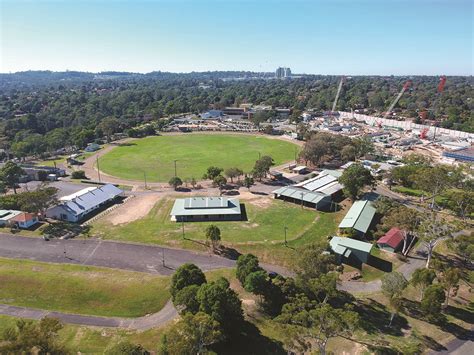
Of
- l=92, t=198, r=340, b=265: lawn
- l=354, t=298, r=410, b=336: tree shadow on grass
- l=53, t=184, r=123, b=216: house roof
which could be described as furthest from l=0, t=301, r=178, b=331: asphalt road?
l=53, t=184, r=123, b=216: house roof

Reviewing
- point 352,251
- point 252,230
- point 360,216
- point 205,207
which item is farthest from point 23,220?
point 360,216

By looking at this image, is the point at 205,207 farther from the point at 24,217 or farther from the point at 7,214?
the point at 7,214

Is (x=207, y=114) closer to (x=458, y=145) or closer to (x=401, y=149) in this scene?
(x=401, y=149)

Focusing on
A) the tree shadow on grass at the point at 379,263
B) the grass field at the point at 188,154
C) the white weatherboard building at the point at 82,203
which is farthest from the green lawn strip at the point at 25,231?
the tree shadow on grass at the point at 379,263

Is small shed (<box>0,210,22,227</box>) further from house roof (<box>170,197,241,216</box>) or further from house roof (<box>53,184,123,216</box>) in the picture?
house roof (<box>170,197,241,216</box>)

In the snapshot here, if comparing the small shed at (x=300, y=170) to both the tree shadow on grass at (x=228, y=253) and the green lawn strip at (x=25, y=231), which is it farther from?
the green lawn strip at (x=25, y=231)

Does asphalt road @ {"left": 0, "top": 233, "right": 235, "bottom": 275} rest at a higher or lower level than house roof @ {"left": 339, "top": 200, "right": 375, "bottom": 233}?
lower
